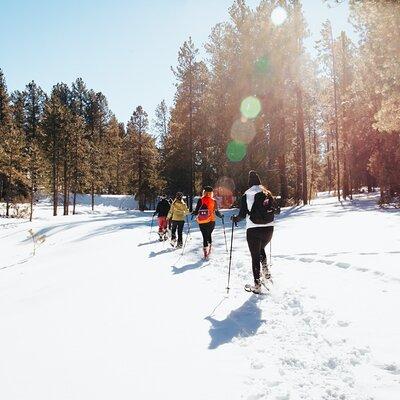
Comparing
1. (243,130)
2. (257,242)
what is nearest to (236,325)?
(257,242)

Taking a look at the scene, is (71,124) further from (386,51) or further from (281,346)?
(281,346)

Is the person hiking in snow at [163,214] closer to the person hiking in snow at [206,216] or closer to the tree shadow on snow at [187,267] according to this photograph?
the person hiking in snow at [206,216]

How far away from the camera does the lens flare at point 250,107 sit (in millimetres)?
28188

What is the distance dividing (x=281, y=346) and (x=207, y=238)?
7.28m

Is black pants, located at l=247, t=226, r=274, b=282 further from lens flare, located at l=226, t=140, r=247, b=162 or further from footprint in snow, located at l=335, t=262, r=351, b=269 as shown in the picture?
lens flare, located at l=226, t=140, r=247, b=162

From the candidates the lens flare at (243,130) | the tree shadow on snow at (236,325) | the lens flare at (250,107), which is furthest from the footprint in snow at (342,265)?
the lens flare at (250,107)

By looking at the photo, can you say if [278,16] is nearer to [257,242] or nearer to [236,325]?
[257,242]

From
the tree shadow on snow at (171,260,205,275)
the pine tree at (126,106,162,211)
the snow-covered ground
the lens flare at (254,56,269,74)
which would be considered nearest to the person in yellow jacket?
the snow-covered ground

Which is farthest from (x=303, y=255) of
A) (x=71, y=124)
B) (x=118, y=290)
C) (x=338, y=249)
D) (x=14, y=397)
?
(x=71, y=124)

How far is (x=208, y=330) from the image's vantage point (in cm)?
585

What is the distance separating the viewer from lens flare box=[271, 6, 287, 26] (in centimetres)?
2812

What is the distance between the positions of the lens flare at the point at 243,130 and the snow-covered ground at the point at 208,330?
17.4 m

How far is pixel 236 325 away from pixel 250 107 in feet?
78.7

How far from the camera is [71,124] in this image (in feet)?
154
